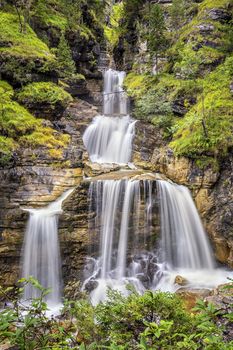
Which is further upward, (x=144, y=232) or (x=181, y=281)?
(x=144, y=232)

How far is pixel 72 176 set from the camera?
14.0 meters

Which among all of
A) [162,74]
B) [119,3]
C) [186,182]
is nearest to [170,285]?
Result: [186,182]

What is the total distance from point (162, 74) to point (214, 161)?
12.4 meters

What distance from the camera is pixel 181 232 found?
42.7ft

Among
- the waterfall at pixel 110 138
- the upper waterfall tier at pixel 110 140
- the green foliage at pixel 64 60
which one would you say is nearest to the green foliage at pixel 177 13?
the green foliage at pixel 64 60

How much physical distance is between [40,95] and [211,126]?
9.80m

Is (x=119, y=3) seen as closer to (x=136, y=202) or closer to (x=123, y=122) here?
(x=123, y=122)

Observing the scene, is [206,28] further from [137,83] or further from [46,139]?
[46,139]

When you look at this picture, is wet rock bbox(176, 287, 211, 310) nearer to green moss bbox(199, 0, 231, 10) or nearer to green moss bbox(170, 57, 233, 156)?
green moss bbox(170, 57, 233, 156)

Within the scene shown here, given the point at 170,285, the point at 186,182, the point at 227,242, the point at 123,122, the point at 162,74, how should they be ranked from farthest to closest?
the point at 162,74
the point at 123,122
the point at 186,182
the point at 227,242
the point at 170,285

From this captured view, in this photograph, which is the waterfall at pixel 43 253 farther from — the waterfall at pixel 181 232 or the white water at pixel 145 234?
the waterfall at pixel 181 232

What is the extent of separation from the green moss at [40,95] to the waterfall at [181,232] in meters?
8.23

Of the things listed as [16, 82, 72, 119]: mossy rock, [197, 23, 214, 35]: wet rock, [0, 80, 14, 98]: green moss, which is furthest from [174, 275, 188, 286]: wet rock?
[197, 23, 214, 35]: wet rock

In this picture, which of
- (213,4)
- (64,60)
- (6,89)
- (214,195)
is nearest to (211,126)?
(214,195)
